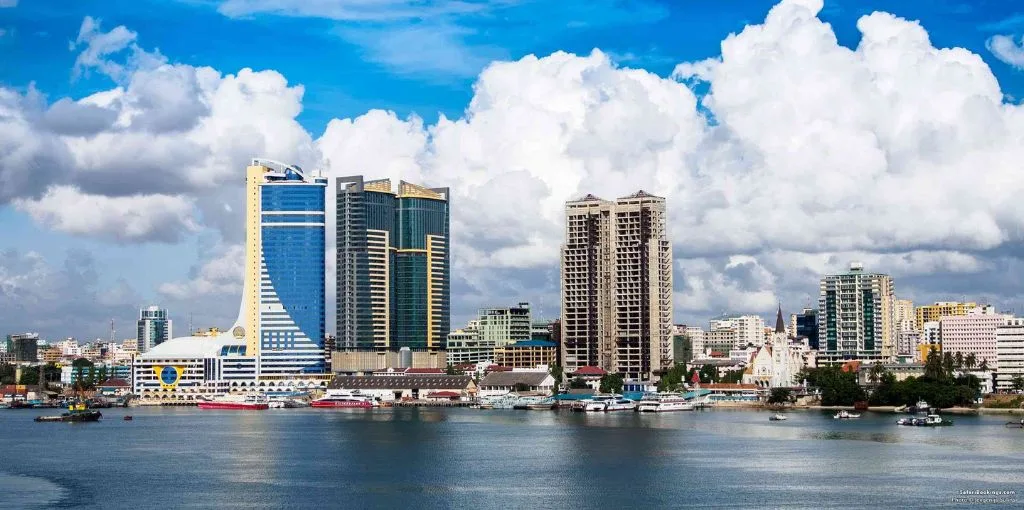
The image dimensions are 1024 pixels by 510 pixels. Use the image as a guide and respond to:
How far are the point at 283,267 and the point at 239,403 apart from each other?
810 inches

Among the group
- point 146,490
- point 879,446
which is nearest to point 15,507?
point 146,490

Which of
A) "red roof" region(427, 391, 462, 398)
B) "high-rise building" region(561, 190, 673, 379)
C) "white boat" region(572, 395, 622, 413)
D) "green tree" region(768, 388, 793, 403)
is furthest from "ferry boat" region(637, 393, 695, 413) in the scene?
"red roof" region(427, 391, 462, 398)

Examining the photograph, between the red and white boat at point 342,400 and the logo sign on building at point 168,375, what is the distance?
70.0 ft

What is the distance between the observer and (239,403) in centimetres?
15025

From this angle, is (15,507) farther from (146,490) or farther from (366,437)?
(366,437)

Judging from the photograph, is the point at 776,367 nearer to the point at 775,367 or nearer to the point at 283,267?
the point at 775,367

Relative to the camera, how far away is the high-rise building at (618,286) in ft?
512

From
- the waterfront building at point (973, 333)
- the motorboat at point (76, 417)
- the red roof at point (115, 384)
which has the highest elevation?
the waterfront building at point (973, 333)

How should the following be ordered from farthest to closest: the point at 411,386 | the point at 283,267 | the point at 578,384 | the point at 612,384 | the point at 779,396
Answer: the point at 283,267, the point at 411,386, the point at 578,384, the point at 612,384, the point at 779,396

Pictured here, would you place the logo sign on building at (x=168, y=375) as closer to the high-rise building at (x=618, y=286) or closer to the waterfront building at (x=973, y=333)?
the high-rise building at (x=618, y=286)

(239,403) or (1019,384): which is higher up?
(1019,384)

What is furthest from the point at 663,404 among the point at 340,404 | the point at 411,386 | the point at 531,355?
the point at 531,355

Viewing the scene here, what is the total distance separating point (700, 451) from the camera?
72125mm

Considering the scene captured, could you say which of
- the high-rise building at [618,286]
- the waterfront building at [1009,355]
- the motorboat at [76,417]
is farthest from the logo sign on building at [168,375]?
the waterfront building at [1009,355]
